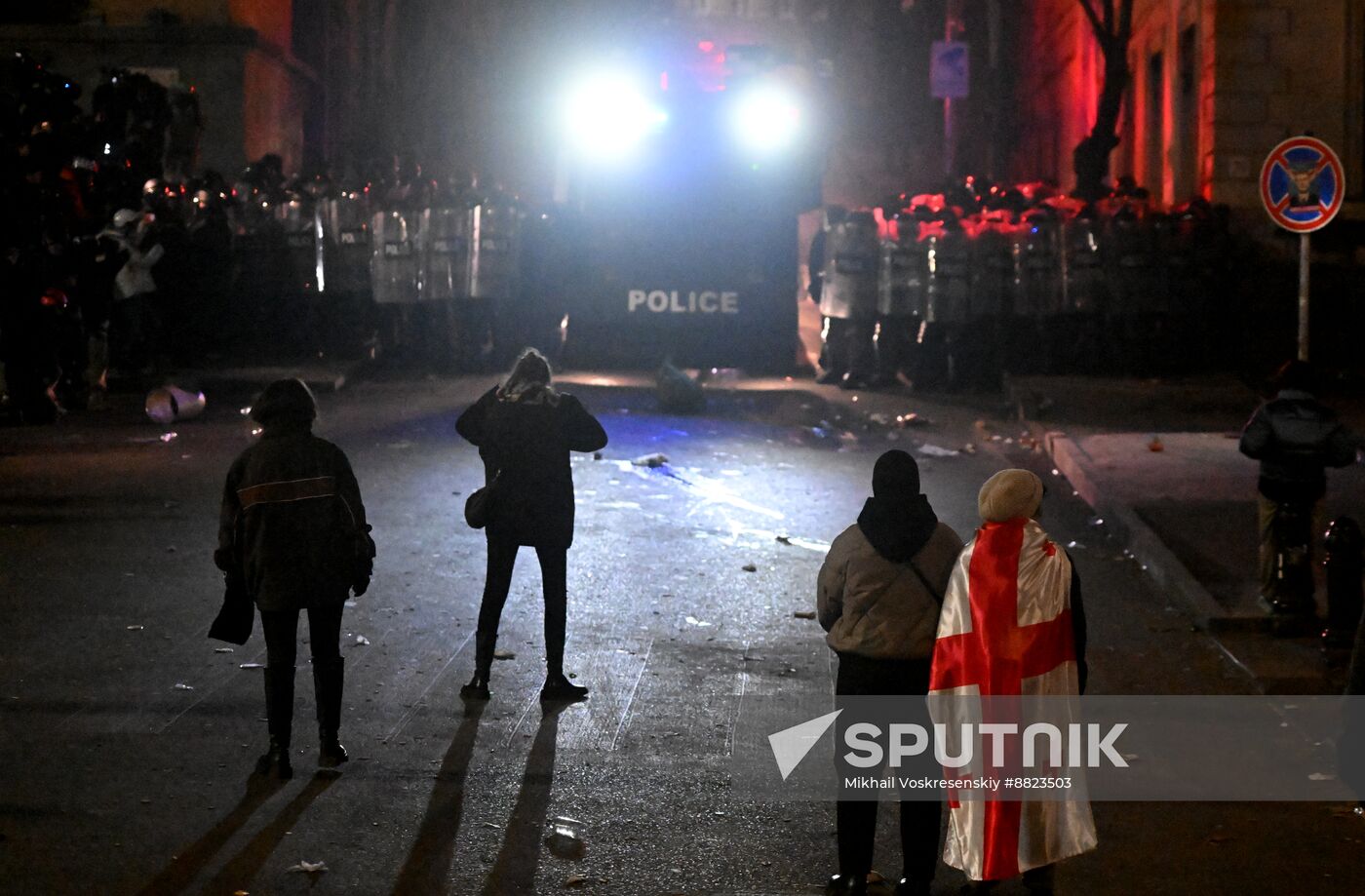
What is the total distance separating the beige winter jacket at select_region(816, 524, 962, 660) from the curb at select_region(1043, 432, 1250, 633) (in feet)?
14.4

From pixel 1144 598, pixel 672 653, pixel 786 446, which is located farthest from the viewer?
pixel 786 446

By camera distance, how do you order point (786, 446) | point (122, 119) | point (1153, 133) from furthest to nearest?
point (1153, 133) < point (122, 119) < point (786, 446)

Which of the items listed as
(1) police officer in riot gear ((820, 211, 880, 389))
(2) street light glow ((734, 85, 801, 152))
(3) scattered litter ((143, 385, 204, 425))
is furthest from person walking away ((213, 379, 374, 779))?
(2) street light glow ((734, 85, 801, 152))

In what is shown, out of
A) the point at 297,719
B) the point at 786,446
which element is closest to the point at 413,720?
the point at 297,719

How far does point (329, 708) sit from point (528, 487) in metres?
1.52

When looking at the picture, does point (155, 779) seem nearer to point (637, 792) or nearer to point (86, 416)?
Answer: point (637, 792)

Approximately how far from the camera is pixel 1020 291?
2075 cm

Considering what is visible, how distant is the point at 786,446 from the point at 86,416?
743 cm

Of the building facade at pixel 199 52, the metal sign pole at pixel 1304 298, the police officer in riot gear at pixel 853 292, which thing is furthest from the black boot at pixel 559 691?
the building facade at pixel 199 52

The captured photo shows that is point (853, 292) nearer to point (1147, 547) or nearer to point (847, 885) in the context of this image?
point (1147, 547)

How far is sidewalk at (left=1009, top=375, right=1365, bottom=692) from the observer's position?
9.03 m

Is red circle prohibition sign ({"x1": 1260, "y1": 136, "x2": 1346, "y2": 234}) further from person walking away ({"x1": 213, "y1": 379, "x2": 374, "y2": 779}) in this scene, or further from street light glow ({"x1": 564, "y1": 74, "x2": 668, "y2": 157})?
street light glow ({"x1": 564, "y1": 74, "x2": 668, "y2": 157})

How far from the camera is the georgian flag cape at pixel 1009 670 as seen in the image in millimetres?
5090

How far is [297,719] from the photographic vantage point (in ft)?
24.8
